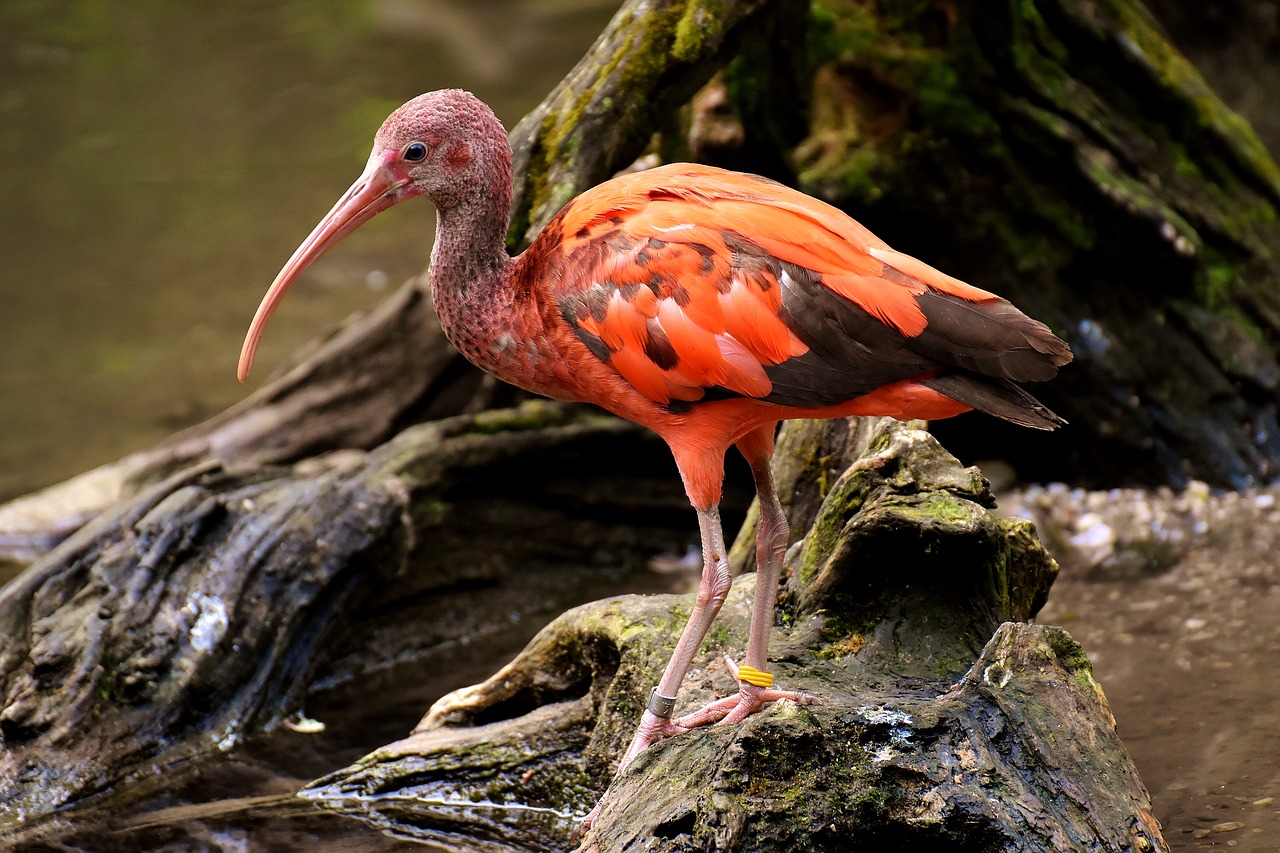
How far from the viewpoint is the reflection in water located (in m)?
10.1

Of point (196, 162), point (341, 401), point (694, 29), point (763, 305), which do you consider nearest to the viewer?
point (763, 305)

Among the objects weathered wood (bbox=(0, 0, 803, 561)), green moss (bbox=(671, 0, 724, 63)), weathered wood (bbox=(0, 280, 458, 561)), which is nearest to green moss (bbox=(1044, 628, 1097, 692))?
green moss (bbox=(671, 0, 724, 63))

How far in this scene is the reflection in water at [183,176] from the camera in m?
→ 10.1

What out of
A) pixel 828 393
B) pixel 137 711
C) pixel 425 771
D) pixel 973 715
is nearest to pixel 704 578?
pixel 828 393

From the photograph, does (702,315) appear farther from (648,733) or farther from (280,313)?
(280,313)

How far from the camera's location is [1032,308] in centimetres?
694

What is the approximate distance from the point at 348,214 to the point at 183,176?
9.83 m

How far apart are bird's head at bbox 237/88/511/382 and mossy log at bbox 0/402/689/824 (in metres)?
1.73

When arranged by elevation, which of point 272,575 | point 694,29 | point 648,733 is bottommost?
point 648,733

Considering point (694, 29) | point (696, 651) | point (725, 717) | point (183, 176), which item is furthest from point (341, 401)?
point (183, 176)

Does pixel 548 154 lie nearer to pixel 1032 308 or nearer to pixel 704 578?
pixel 704 578

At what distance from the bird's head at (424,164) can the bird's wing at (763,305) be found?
45 cm

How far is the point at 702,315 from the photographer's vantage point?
3.83 m

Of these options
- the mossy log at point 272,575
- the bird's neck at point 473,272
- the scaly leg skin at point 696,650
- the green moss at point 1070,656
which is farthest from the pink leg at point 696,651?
the mossy log at point 272,575
